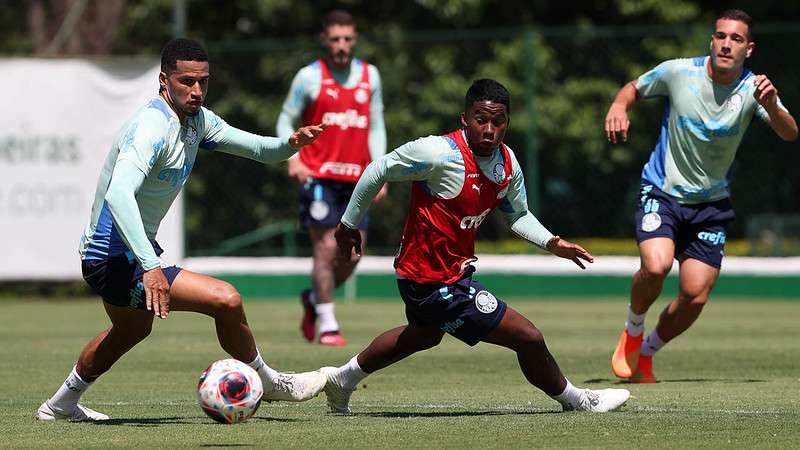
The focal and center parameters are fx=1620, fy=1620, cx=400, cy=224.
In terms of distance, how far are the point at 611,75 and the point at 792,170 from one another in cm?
241

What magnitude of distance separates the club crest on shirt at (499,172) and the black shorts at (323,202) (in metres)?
4.66

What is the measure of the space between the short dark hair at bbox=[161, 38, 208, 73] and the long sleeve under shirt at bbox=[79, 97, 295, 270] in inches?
6.8

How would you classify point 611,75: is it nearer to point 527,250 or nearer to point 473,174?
point 527,250

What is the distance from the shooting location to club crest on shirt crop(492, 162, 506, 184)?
7965mm

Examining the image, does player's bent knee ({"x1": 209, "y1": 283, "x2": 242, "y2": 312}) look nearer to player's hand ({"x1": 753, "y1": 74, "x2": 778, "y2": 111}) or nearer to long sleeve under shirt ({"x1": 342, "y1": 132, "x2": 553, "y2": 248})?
long sleeve under shirt ({"x1": 342, "y1": 132, "x2": 553, "y2": 248})

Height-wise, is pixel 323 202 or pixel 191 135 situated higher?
pixel 191 135

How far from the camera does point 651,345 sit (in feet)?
32.5

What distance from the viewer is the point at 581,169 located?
1861 cm

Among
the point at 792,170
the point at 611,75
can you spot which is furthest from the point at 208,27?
the point at 792,170

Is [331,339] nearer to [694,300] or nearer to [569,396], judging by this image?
[694,300]

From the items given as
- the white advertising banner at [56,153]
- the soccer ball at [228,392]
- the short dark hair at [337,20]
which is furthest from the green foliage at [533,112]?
the soccer ball at [228,392]

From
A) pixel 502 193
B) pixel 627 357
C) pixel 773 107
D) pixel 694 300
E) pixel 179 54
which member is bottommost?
pixel 627 357

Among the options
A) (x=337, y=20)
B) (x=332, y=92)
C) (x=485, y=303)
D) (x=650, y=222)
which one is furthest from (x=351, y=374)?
(x=332, y=92)

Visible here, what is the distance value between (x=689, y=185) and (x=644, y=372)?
1.17 metres
